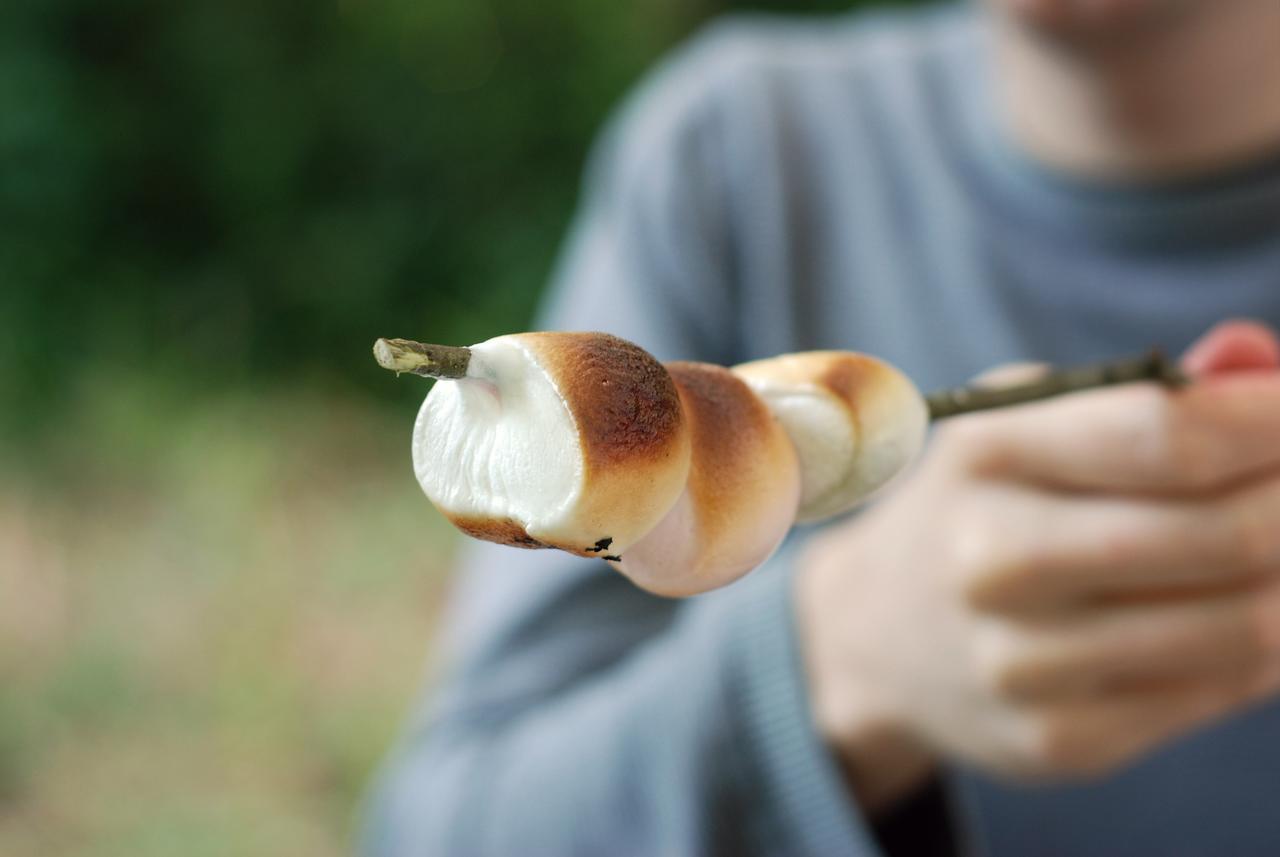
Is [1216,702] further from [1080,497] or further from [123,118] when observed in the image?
[123,118]

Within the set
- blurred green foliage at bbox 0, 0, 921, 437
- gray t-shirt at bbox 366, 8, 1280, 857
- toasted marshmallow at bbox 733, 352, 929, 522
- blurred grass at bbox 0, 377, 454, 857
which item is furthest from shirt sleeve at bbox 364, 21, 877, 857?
blurred green foliage at bbox 0, 0, 921, 437

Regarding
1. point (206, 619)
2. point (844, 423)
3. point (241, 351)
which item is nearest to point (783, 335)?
point (844, 423)

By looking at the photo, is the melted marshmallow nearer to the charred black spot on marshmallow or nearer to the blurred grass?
the charred black spot on marshmallow

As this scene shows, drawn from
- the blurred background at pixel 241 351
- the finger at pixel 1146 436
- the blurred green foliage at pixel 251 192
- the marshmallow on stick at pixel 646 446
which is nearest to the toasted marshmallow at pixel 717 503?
the marshmallow on stick at pixel 646 446

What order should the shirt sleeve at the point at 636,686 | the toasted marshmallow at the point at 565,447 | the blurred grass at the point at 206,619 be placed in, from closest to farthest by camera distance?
1. the toasted marshmallow at the point at 565,447
2. the shirt sleeve at the point at 636,686
3. the blurred grass at the point at 206,619

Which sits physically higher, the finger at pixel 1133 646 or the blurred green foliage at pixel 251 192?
the blurred green foliage at pixel 251 192

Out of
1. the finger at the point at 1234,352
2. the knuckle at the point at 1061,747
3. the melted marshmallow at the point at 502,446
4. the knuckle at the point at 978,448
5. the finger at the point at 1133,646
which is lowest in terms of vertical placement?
the knuckle at the point at 1061,747

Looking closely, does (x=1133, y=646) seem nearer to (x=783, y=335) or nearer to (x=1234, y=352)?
(x=1234, y=352)

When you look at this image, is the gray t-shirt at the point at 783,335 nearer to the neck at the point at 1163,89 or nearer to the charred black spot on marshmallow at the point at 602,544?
the neck at the point at 1163,89
